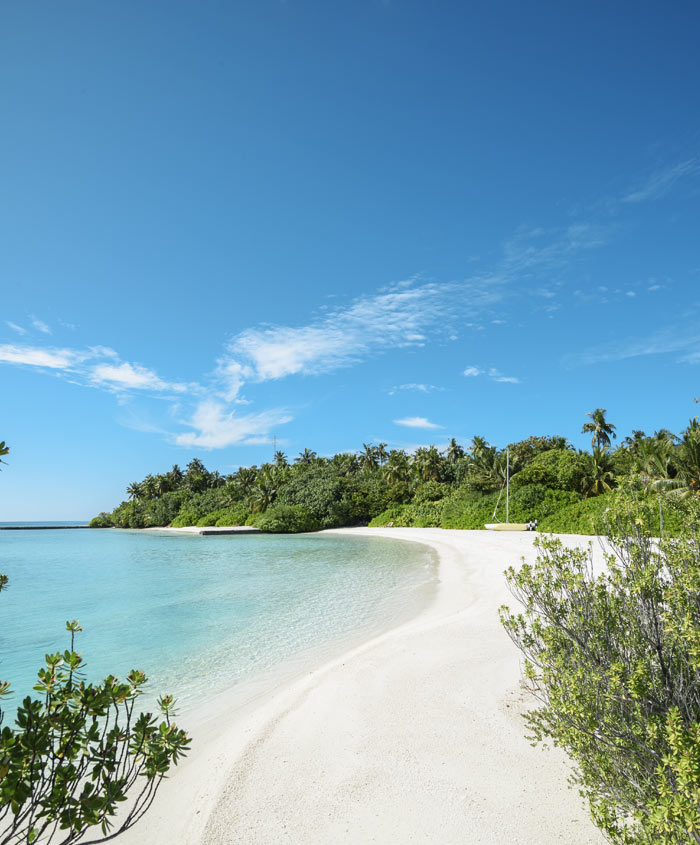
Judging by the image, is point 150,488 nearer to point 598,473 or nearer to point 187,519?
point 187,519

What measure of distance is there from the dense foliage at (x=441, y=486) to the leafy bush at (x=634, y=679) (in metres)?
18.3

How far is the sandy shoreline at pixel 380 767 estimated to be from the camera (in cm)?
373

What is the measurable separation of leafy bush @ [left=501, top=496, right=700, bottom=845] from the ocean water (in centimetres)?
579

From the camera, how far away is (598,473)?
39.0m

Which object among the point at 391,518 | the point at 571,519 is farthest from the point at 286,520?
the point at 571,519

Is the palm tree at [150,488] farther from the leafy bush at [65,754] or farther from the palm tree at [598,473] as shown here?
the leafy bush at [65,754]

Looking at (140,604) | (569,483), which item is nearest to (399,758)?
(140,604)

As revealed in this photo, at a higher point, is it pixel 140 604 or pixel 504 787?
pixel 504 787

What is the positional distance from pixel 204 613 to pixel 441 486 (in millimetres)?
39283

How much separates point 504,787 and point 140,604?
546 inches

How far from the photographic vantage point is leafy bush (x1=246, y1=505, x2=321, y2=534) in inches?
1984

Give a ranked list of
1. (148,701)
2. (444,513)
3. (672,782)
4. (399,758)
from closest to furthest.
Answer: (672,782), (399,758), (148,701), (444,513)

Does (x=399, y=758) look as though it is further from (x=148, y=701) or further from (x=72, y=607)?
(x=72, y=607)

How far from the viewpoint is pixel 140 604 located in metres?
15.0
